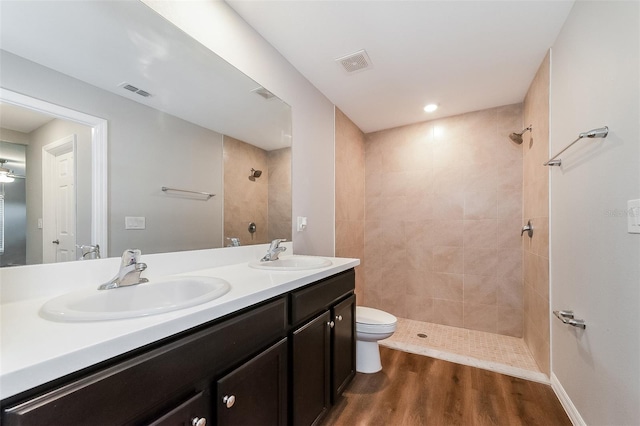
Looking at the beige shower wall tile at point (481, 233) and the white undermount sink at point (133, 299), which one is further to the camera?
A: the beige shower wall tile at point (481, 233)

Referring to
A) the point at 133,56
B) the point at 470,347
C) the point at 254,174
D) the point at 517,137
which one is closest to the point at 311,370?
the point at 254,174

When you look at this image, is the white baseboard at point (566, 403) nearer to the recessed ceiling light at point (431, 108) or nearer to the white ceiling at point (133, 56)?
the recessed ceiling light at point (431, 108)

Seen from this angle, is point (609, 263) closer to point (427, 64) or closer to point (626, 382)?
point (626, 382)

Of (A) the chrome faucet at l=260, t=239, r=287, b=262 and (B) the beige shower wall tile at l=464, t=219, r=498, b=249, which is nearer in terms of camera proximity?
(A) the chrome faucet at l=260, t=239, r=287, b=262

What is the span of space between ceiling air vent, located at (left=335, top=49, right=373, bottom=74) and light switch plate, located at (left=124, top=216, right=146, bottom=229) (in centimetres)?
165

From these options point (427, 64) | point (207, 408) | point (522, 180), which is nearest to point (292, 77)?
point (427, 64)

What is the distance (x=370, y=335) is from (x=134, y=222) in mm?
1616

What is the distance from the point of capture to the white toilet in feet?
6.12

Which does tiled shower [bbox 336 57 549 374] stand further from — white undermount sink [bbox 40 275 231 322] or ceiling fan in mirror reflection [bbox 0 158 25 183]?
ceiling fan in mirror reflection [bbox 0 158 25 183]

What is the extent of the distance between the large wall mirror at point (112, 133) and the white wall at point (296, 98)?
87mm

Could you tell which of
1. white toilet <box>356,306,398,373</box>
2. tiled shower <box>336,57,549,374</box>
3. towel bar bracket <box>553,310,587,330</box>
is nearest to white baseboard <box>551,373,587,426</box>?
tiled shower <box>336,57,549,374</box>

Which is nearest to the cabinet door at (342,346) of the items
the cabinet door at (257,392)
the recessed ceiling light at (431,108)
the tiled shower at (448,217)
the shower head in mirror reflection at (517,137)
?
the cabinet door at (257,392)

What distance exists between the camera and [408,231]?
3.00m

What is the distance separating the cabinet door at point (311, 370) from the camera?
1.15m
